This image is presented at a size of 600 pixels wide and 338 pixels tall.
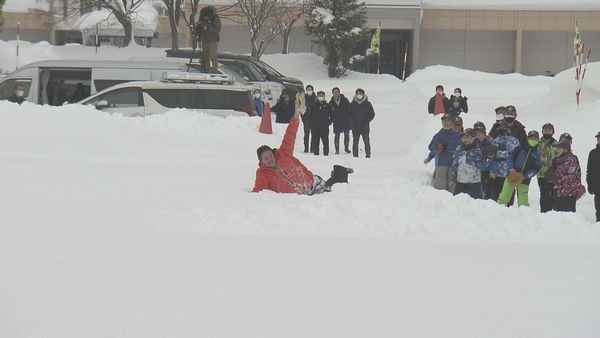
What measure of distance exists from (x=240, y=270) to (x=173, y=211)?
2578 mm

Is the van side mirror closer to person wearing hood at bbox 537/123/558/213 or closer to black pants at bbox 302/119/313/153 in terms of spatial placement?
black pants at bbox 302/119/313/153

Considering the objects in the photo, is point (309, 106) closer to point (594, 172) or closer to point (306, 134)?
point (306, 134)

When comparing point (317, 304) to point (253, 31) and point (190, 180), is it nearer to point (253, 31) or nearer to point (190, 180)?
point (190, 180)

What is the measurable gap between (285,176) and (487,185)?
339 centimetres

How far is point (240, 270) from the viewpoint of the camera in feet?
25.5

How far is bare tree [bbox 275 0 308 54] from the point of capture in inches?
1642

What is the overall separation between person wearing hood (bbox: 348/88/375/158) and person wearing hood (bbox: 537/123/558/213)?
6.19 m

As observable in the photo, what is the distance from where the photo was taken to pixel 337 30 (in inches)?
1538

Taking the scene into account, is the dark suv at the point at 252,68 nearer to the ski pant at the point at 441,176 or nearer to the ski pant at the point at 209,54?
the ski pant at the point at 209,54

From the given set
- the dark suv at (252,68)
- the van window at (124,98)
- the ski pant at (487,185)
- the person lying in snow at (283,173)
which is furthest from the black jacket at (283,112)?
the person lying in snow at (283,173)

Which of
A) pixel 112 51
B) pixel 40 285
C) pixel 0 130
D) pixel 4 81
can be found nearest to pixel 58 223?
pixel 40 285

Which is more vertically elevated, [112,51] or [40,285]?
[112,51]

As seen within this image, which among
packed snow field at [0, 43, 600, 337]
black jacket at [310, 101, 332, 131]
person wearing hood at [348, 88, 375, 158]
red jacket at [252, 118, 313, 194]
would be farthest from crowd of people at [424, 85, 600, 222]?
black jacket at [310, 101, 332, 131]

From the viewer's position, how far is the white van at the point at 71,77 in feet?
72.4
